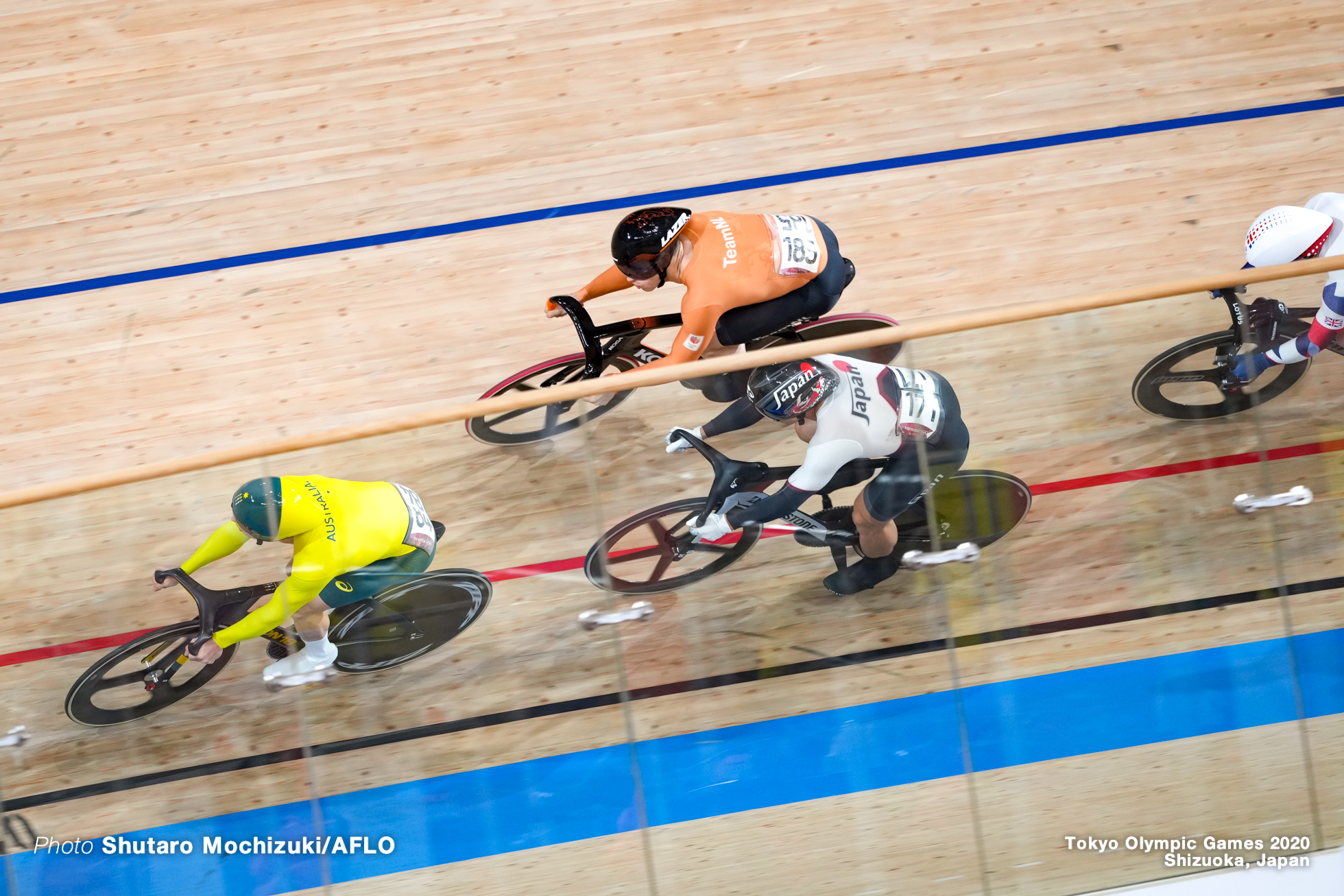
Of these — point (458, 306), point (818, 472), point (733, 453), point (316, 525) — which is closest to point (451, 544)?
point (316, 525)

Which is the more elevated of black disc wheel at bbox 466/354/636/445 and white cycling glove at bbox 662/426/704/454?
black disc wheel at bbox 466/354/636/445

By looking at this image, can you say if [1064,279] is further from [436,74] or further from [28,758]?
[28,758]

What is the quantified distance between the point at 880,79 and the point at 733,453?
9.51 ft

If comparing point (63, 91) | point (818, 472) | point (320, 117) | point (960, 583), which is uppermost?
point (63, 91)

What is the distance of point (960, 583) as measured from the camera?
2.98 metres

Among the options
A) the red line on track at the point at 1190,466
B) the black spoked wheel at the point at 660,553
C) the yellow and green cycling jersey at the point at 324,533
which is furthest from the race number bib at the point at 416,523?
the red line on track at the point at 1190,466

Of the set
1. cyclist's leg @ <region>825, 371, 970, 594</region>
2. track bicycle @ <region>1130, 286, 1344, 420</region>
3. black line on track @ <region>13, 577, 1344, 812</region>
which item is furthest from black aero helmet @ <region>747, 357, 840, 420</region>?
track bicycle @ <region>1130, 286, 1344, 420</region>

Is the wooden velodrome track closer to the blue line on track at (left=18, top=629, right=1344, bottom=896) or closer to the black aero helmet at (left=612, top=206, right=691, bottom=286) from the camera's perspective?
the blue line on track at (left=18, top=629, right=1344, bottom=896)

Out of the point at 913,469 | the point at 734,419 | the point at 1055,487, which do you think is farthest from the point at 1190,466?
the point at 734,419

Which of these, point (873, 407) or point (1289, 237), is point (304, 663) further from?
point (1289, 237)

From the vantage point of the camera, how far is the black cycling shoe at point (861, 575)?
297 centimetres

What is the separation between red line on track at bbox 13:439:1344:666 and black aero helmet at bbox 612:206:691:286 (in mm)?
1068

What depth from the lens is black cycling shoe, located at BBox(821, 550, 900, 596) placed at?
117 inches

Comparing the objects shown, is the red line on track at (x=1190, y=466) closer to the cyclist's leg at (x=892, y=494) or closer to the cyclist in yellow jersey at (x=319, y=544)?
the cyclist's leg at (x=892, y=494)
